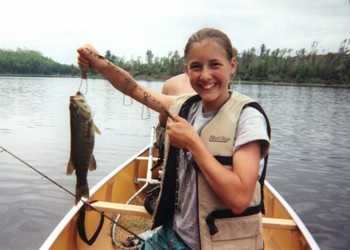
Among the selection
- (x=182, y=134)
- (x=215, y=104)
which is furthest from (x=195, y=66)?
(x=182, y=134)

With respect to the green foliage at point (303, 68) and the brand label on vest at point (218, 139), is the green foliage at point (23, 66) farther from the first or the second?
the brand label on vest at point (218, 139)

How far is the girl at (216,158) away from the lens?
6.84 ft

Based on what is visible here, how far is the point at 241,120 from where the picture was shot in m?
2.29

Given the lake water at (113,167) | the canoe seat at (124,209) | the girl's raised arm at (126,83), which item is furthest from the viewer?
the lake water at (113,167)

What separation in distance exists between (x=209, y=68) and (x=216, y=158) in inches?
24.6

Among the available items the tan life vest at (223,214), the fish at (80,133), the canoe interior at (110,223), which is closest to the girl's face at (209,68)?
the tan life vest at (223,214)

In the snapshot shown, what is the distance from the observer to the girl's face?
2303 mm

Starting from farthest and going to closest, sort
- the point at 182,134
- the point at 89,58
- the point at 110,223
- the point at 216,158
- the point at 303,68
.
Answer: the point at 303,68, the point at 110,223, the point at 89,58, the point at 216,158, the point at 182,134

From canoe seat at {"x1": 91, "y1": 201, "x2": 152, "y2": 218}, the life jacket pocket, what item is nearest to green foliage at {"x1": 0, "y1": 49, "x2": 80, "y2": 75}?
canoe seat at {"x1": 91, "y1": 201, "x2": 152, "y2": 218}

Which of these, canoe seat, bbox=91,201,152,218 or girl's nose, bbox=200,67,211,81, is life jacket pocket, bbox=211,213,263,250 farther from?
canoe seat, bbox=91,201,152,218

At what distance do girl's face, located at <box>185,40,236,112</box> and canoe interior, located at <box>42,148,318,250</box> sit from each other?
2297 millimetres

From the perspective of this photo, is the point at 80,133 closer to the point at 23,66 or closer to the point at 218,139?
the point at 218,139

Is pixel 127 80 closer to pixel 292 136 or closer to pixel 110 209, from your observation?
pixel 110 209

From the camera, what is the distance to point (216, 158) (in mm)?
2285
